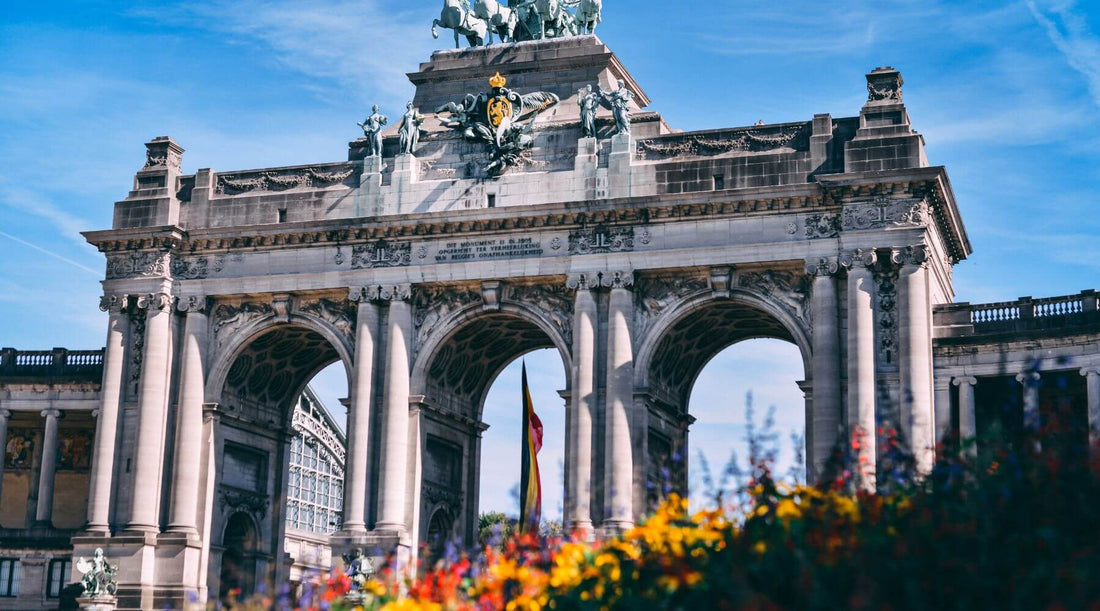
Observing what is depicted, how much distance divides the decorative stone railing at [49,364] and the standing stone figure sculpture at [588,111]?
24.0m

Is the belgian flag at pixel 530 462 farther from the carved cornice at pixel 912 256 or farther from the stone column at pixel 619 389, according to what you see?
the carved cornice at pixel 912 256

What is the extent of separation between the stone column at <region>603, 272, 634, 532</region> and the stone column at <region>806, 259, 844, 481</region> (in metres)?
6.29

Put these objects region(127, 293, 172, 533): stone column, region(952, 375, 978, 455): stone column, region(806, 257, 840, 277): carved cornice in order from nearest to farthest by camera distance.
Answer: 1. region(806, 257, 840, 277): carved cornice
2. region(952, 375, 978, 455): stone column
3. region(127, 293, 172, 533): stone column

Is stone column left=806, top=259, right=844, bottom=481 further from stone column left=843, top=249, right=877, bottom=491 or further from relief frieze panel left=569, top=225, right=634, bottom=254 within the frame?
relief frieze panel left=569, top=225, right=634, bottom=254

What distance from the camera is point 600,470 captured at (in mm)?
54219

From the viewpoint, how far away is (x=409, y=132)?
59.1 metres

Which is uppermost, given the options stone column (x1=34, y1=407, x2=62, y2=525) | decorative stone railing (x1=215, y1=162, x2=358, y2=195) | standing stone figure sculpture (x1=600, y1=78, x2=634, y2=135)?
standing stone figure sculpture (x1=600, y1=78, x2=634, y2=135)

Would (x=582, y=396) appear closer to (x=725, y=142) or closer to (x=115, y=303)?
(x=725, y=142)

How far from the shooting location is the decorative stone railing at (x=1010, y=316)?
178 feet

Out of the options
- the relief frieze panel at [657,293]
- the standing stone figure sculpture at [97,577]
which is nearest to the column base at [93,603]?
the standing stone figure sculpture at [97,577]

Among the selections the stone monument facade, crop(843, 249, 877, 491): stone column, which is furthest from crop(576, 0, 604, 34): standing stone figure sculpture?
crop(843, 249, 877, 491): stone column

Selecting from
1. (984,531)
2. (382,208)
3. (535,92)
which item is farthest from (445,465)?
(984,531)

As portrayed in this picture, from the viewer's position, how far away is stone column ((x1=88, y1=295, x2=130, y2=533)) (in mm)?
58656

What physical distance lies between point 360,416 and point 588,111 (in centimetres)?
1401
